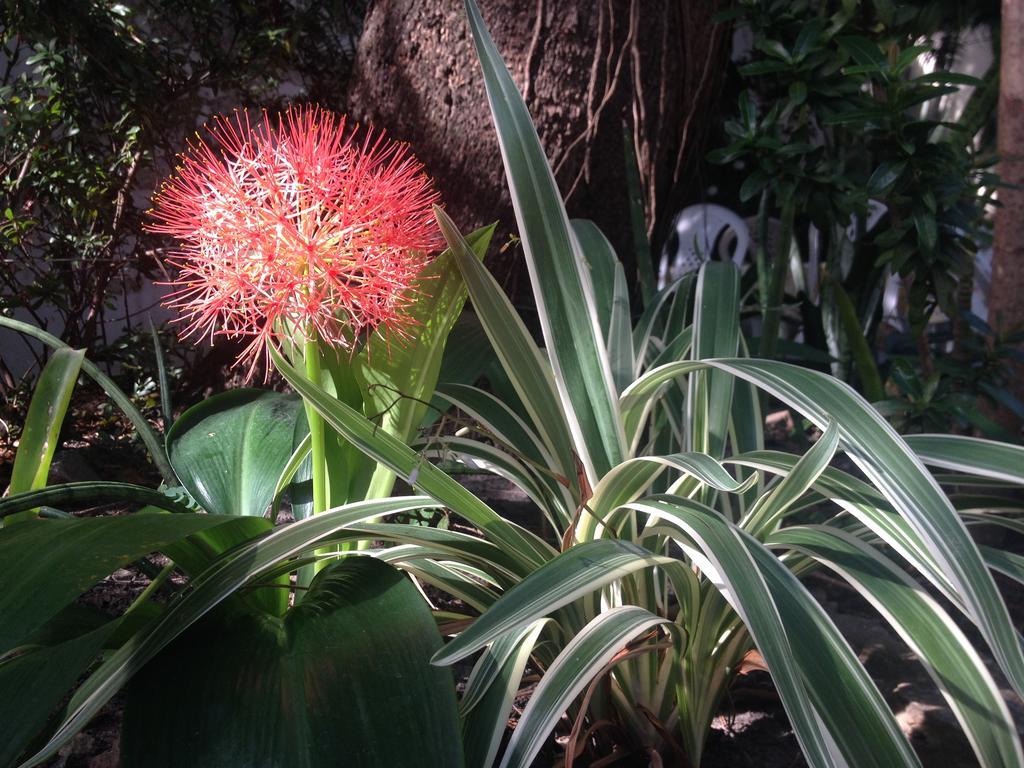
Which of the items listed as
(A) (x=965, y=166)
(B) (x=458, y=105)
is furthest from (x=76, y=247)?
(A) (x=965, y=166)

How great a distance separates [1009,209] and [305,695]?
161cm

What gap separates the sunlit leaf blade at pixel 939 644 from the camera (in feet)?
2.31

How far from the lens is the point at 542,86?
55.9 inches

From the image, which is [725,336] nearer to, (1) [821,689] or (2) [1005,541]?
(1) [821,689]

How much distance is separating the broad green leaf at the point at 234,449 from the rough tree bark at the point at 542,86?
1.76 ft

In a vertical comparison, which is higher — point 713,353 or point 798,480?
point 713,353

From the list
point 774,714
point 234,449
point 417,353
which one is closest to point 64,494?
point 234,449

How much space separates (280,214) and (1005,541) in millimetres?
1546

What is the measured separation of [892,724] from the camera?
678mm

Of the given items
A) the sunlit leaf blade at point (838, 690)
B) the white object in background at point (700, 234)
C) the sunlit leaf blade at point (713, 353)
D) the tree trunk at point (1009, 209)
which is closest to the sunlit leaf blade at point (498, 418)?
the sunlit leaf blade at point (713, 353)

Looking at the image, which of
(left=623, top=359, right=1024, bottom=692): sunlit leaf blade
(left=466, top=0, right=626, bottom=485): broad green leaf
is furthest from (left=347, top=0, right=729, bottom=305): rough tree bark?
(left=623, top=359, right=1024, bottom=692): sunlit leaf blade

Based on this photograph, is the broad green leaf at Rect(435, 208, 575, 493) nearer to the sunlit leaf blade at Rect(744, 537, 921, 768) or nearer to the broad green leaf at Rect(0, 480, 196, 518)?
the sunlit leaf blade at Rect(744, 537, 921, 768)

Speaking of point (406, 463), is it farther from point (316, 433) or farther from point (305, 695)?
point (305, 695)

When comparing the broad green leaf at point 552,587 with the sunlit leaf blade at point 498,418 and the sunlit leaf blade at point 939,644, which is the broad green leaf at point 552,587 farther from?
the sunlit leaf blade at point 498,418
